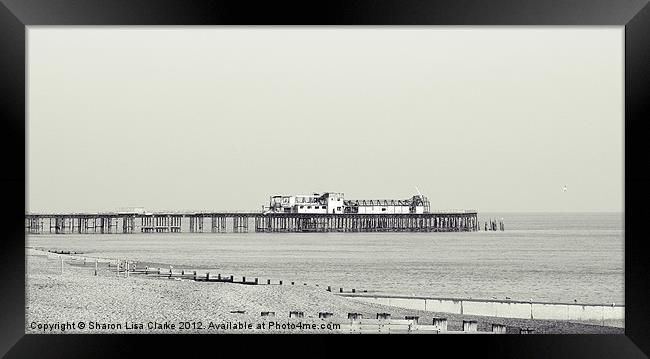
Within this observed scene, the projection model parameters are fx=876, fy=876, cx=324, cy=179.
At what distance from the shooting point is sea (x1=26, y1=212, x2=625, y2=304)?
64.8ft

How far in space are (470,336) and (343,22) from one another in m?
1.51

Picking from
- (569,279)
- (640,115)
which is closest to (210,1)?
(640,115)

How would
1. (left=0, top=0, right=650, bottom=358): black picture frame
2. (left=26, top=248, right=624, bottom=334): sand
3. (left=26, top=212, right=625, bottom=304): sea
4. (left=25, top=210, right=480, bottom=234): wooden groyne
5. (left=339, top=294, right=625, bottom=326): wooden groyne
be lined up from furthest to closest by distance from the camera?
(left=25, top=210, right=480, bottom=234): wooden groyne < (left=26, top=212, right=625, bottom=304): sea < (left=339, top=294, right=625, bottom=326): wooden groyne < (left=26, top=248, right=624, bottom=334): sand < (left=0, top=0, right=650, bottom=358): black picture frame

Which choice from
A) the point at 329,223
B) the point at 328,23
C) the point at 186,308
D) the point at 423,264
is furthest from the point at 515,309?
the point at 329,223

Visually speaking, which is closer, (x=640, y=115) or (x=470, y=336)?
(x=640, y=115)

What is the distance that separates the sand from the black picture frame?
5672mm

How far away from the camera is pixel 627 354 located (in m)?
3.70

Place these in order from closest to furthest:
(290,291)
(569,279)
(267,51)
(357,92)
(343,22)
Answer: (343,22) < (290,291) < (569,279) < (357,92) < (267,51)

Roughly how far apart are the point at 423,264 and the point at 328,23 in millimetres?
22829

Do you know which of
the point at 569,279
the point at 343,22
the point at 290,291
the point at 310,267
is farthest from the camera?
the point at 310,267

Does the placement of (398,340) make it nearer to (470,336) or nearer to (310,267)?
(470,336)

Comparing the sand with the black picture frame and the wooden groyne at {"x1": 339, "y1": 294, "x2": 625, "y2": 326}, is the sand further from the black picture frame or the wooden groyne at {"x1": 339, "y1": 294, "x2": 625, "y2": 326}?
the black picture frame

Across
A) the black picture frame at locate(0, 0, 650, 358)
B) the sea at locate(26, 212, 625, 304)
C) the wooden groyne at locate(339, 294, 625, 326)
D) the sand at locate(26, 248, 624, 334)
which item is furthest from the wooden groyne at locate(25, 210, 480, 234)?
the black picture frame at locate(0, 0, 650, 358)

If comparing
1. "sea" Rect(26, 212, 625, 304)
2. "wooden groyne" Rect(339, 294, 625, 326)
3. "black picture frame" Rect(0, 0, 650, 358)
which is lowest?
"sea" Rect(26, 212, 625, 304)
